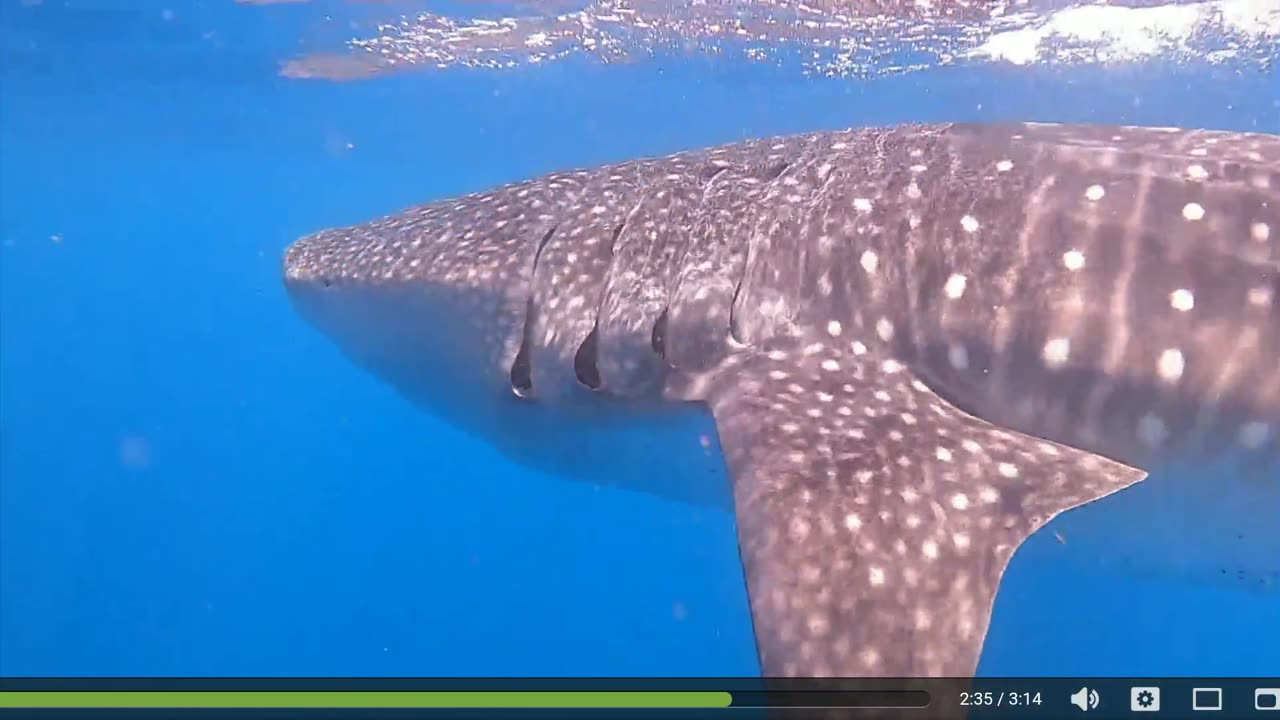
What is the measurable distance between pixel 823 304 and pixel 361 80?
62.6 feet

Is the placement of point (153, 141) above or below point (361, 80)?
below

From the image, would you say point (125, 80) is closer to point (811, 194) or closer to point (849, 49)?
point (849, 49)

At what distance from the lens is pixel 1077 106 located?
921 inches
